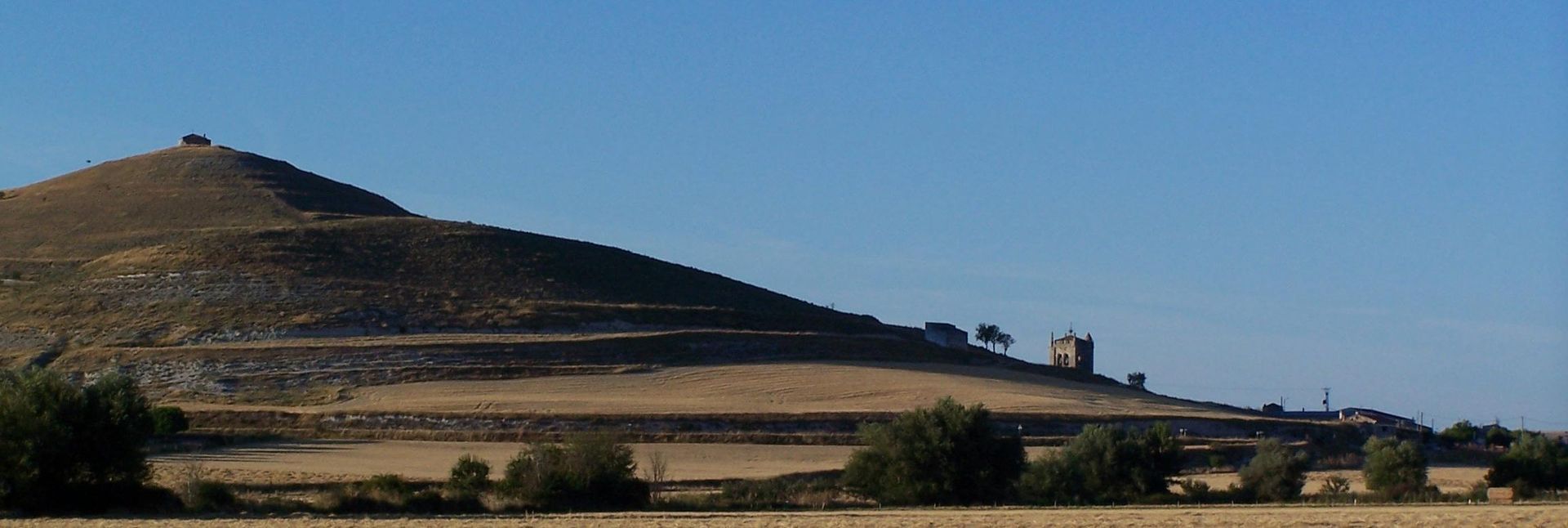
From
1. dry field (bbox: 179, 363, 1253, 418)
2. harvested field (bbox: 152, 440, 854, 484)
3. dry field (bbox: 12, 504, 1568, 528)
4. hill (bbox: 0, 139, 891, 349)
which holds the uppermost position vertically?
hill (bbox: 0, 139, 891, 349)

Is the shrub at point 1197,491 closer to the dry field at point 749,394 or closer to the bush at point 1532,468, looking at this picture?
the bush at point 1532,468

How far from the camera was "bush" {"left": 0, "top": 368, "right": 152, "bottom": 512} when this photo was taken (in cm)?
3712

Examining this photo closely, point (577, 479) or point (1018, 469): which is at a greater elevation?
point (1018, 469)

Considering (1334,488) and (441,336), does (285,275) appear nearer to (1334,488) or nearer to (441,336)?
(441,336)

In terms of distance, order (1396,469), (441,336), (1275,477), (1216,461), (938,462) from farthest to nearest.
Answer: (441,336) < (1216,461) < (1396,469) < (1275,477) < (938,462)

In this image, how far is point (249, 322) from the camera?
6988 cm

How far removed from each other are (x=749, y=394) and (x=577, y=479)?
24478mm

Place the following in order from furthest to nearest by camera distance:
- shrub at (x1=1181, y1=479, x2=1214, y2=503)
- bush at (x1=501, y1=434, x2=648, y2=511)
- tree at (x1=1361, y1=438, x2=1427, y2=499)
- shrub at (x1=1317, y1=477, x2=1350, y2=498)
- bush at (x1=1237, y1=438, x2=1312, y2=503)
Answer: tree at (x1=1361, y1=438, x2=1427, y2=499) → bush at (x1=1237, y1=438, x2=1312, y2=503) → shrub at (x1=1317, y1=477, x2=1350, y2=498) → shrub at (x1=1181, y1=479, x2=1214, y2=503) → bush at (x1=501, y1=434, x2=648, y2=511)

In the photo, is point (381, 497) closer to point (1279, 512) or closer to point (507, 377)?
point (1279, 512)

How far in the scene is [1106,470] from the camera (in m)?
43.7

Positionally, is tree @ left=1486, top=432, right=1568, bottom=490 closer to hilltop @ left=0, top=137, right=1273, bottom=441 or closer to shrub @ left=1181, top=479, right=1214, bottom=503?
shrub @ left=1181, top=479, right=1214, bottom=503

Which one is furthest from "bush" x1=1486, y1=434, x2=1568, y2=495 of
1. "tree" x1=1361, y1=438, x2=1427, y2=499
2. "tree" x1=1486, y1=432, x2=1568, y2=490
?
"tree" x1=1361, y1=438, x2=1427, y2=499

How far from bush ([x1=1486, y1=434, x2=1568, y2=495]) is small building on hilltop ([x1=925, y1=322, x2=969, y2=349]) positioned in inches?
1714

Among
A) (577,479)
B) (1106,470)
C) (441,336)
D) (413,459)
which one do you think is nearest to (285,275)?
(441,336)
